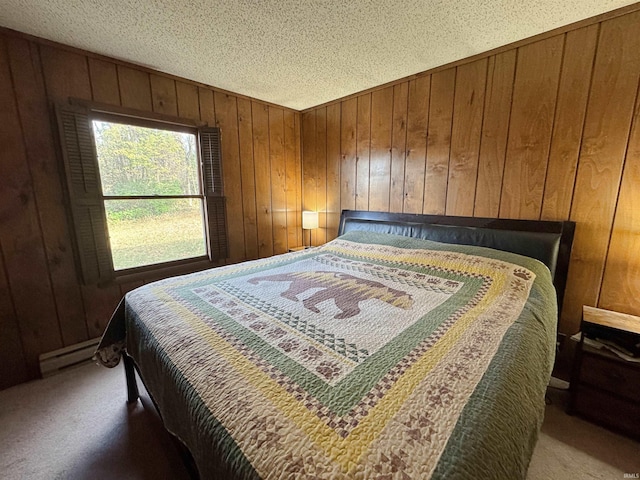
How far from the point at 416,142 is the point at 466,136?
1.31ft

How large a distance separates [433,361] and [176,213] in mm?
2428

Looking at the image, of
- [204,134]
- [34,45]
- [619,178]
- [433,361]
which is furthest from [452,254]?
[34,45]

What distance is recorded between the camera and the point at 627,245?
1.59 m

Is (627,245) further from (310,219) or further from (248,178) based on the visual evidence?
(248,178)

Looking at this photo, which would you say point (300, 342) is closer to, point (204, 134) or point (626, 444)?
point (626, 444)

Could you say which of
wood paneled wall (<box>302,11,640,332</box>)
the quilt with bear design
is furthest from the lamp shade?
the quilt with bear design

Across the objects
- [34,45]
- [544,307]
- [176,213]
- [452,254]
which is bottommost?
[544,307]

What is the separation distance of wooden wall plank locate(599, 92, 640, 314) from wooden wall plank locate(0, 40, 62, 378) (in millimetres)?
3726

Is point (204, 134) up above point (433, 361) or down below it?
above

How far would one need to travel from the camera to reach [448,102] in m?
2.14

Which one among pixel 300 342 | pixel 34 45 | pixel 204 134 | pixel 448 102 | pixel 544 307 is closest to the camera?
pixel 300 342

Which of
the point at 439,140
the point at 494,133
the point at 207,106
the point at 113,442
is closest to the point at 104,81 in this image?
the point at 207,106

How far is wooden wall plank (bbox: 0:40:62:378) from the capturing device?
1688mm

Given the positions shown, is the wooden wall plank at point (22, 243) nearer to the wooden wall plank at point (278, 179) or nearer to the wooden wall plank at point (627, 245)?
the wooden wall plank at point (278, 179)
